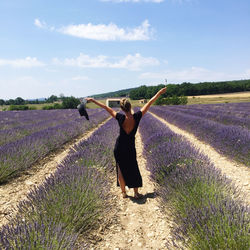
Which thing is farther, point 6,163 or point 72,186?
point 6,163

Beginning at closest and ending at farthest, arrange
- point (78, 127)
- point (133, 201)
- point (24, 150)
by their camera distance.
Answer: point (133, 201), point (24, 150), point (78, 127)

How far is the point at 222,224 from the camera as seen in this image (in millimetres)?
1305

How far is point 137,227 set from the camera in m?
2.10

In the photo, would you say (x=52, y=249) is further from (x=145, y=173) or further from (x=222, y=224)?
(x=145, y=173)

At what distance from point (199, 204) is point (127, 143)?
1190 mm

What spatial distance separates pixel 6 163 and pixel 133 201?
7.80 feet

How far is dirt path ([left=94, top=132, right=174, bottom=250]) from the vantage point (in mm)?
1832

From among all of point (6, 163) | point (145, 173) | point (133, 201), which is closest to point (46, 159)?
point (6, 163)

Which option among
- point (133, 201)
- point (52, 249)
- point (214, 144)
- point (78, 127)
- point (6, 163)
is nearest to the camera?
point (52, 249)

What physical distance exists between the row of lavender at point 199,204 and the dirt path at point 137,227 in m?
0.15

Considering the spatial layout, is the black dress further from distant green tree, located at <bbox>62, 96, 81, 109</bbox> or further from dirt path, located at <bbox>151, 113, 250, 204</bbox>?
distant green tree, located at <bbox>62, 96, 81, 109</bbox>

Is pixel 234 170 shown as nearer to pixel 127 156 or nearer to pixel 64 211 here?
pixel 127 156

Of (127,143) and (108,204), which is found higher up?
(127,143)

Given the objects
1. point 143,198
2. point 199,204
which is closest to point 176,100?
point 143,198
